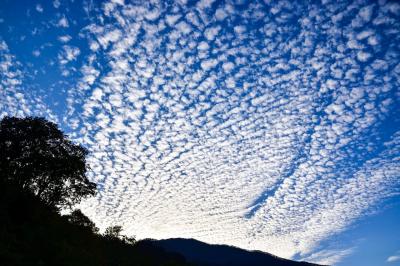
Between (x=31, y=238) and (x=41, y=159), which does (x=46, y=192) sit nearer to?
(x=41, y=159)

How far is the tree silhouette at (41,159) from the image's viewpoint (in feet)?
152

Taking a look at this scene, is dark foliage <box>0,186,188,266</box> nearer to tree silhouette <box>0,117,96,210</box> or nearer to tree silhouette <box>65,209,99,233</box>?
tree silhouette <box>0,117,96,210</box>

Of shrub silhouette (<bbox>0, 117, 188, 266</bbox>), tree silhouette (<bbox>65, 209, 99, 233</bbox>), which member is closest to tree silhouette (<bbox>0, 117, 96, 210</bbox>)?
shrub silhouette (<bbox>0, 117, 188, 266</bbox>)

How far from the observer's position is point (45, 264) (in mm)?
25984

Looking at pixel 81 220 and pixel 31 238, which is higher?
pixel 81 220

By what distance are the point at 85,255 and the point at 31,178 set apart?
66.1 ft

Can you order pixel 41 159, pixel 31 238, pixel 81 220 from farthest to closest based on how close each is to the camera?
pixel 81 220 → pixel 41 159 → pixel 31 238

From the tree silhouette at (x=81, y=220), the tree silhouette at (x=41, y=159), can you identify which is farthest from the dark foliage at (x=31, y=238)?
the tree silhouette at (x=81, y=220)

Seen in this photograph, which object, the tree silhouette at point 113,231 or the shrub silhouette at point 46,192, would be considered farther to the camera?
the tree silhouette at point 113,231

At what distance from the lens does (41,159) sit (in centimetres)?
4672

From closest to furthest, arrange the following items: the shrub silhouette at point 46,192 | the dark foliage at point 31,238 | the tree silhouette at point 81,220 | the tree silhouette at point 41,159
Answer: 1. the dark foliage at point 31,238
2. the shrub silhouette at point 46,192
3. the tree silhouette at point 41,159
4. the tree silhouette at point 81,220

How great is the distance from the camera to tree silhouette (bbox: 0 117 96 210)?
1820 inches

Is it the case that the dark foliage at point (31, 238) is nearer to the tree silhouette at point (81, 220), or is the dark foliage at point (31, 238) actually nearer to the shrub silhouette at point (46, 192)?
the shrub silhouette at point (46, 192)

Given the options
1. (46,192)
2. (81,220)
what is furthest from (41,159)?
(81,220)
